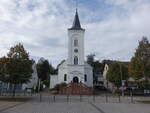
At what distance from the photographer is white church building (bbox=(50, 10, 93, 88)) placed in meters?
57.6

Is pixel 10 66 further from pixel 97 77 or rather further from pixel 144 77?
pixel 97 77

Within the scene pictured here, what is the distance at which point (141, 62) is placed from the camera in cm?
3241

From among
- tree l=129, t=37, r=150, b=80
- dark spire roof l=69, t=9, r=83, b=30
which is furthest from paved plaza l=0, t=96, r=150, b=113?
dark spire roof l=69, t=9, r=83, b=30

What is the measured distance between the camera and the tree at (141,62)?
31984 millimetres

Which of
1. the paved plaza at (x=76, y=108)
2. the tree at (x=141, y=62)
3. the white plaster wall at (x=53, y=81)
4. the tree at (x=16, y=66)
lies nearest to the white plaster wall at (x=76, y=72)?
the white plaster wall at (x=53, y=81)

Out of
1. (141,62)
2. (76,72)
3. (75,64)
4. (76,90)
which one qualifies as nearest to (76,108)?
(141,62)

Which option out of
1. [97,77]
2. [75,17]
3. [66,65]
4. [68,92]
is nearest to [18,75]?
[68,92]

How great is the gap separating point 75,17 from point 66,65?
1377 centimetres

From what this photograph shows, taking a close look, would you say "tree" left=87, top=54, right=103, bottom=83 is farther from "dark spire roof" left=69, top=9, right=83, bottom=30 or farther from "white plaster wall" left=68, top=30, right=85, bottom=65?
"dark spire roof" left=69, top=9, right=83, bottom=30

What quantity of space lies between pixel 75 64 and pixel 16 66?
29.0 meters

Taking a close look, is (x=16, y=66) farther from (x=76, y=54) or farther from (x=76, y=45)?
(x=76, y=45)

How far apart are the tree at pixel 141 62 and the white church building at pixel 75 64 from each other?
997 inches

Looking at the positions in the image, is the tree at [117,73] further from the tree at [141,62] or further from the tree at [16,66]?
the tree at [16,66]

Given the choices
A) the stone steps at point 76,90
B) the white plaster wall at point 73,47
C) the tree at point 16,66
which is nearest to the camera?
the tree at point 16,66
